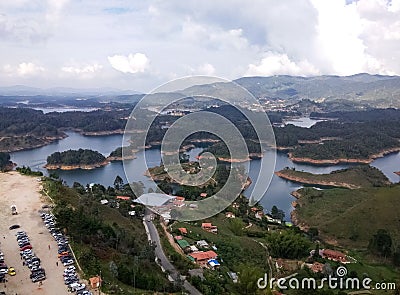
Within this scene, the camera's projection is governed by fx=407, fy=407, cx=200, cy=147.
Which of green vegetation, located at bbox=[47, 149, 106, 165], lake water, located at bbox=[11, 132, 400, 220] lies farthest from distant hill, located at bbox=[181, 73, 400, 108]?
green vegetation, located at bbox=[47, 149, 106, 165]

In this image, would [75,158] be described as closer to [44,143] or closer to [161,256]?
[44,143]

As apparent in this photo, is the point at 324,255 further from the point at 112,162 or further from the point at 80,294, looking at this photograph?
the point at 112,162

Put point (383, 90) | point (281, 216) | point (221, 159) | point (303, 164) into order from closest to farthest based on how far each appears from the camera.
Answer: point (281, 216) < point (221, 159) < point (303, 164) < point (383, 90)

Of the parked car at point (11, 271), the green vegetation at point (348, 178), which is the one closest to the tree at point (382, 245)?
the parked car at point (11, 271)

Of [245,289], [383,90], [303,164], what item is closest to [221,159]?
[303,164]

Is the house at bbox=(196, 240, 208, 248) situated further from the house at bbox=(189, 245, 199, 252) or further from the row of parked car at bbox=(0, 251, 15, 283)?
the row of parked car at bbox=(0, 251, 15, 283)
